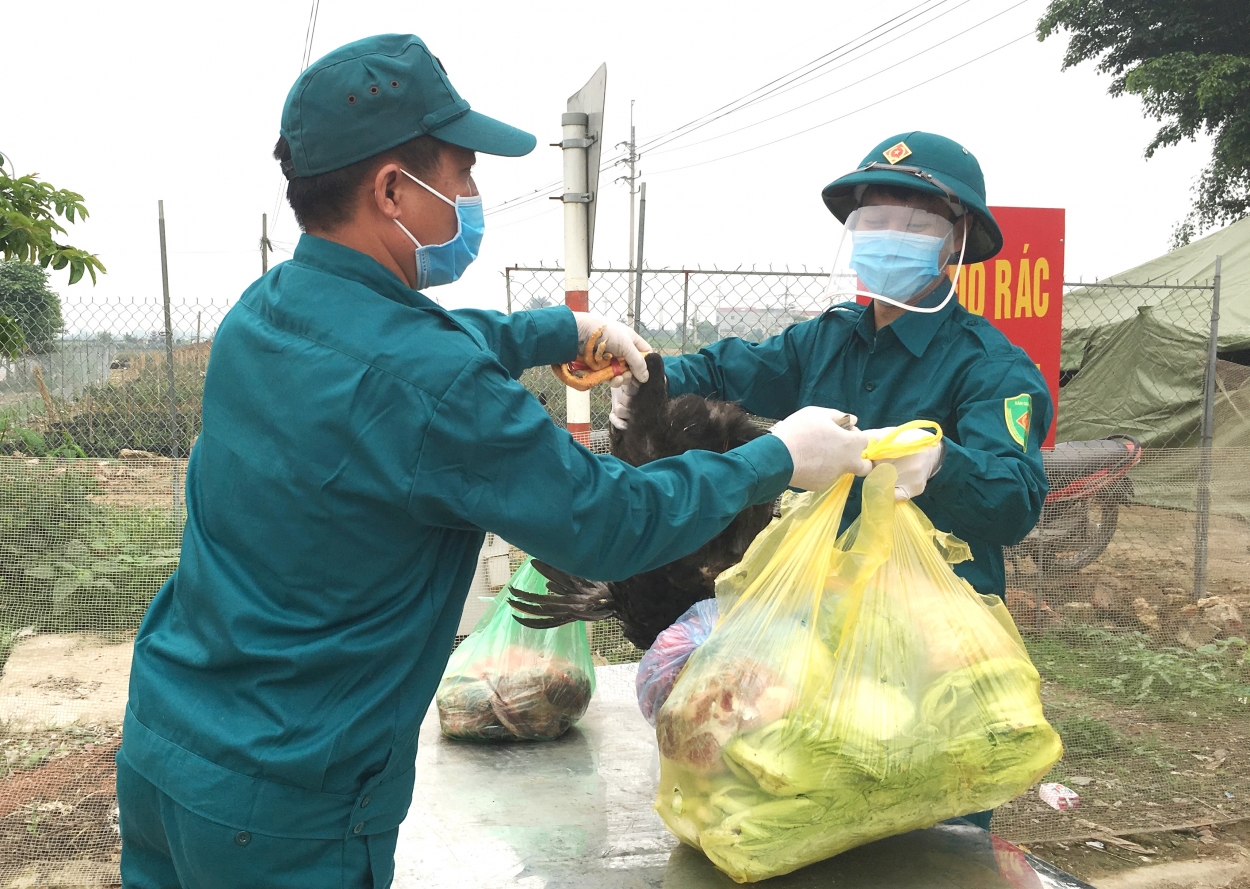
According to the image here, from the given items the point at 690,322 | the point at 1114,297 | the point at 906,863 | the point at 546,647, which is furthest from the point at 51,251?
the point at 1114,297

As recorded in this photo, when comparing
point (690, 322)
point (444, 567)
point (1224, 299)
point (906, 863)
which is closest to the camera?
point (444, 567)

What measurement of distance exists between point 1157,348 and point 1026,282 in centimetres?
517

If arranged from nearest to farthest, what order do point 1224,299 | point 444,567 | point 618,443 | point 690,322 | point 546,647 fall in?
point 444,567 < point 618,443 < point 546,647 < point 690,322 < point 1224,299

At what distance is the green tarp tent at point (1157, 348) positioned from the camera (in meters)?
8.57

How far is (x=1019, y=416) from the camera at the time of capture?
174cm

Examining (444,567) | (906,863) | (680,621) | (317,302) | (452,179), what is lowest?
(906,863)

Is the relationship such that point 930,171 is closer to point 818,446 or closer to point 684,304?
point 818,446

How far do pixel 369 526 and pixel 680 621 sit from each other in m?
0.88

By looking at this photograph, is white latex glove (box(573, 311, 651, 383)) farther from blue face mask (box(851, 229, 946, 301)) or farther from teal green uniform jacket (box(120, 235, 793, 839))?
teal green uniform jacket (box(120, 235, 793, 839))

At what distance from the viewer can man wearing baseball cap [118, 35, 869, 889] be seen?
1.12 metres

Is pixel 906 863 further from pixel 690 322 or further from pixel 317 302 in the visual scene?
pixel 690 322

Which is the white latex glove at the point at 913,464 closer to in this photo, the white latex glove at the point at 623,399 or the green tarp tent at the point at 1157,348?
the white latex glove at the point at 623,399

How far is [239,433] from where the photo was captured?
1.20 metres

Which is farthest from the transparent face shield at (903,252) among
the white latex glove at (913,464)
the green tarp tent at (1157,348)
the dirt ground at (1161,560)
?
the green tarp tent at (1157,348)
